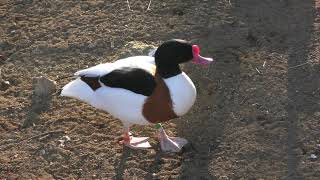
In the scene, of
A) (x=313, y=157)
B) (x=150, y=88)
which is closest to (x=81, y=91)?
(x=150, y=88)

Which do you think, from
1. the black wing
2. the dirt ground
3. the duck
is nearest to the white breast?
the duck

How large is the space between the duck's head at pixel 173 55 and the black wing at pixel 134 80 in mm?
134

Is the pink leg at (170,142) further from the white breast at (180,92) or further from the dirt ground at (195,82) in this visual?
the white breast at (180,92)

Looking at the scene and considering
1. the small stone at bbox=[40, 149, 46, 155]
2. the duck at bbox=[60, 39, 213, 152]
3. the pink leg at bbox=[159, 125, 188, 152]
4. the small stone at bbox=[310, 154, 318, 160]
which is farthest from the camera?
the small stone at bbox=[40, 149, 46, 155]

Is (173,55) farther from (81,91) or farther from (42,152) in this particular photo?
(42,152)

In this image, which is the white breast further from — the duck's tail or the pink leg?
the duck's tail

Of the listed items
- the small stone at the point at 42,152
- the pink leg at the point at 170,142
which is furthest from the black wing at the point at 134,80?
the small stone at the point at 42,152

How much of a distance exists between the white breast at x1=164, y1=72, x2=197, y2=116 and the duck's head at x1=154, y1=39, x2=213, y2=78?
0.20 feet

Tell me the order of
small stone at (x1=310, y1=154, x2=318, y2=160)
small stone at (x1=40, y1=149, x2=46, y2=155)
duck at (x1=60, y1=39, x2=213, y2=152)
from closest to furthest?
1. small stone at (x1=310, y1=154, x2=318, y2=160)
2. duck at (x1=60, y1=39, x2=213, y2=152)
3. small stone at (x1=40, y1=149, x2=46, y2=155)

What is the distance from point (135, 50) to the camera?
19.3ft

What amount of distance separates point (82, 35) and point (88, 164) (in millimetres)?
2009

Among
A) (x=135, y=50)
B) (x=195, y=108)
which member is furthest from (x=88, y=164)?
(x=135, y=50)

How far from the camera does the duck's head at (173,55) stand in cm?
463

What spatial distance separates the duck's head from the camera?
15.2ft
